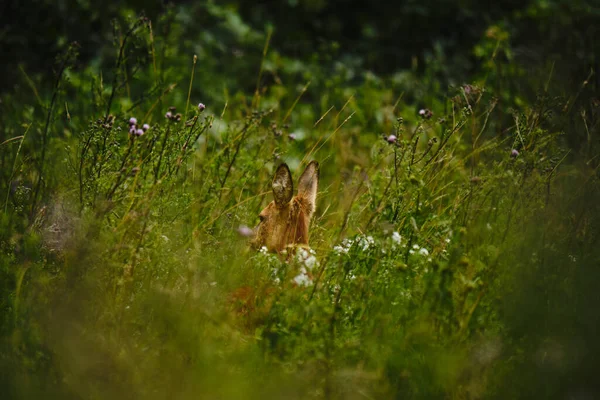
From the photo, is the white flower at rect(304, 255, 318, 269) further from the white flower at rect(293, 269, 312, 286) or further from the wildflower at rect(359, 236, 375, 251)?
the wildflower at rect(359, 236, 375, 251)

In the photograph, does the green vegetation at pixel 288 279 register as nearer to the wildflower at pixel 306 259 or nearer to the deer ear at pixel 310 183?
the wildflower at pixel 306 259

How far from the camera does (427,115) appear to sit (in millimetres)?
2904

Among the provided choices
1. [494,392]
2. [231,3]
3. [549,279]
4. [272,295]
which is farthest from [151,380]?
[231,3]

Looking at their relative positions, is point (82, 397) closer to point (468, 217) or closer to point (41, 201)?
point (41, 201)

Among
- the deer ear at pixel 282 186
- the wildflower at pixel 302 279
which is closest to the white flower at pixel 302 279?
the wildflower at pixel 302 279

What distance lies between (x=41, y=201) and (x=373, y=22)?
172 inches

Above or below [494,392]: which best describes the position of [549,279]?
above

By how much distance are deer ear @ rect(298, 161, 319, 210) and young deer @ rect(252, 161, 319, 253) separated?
0.01 m

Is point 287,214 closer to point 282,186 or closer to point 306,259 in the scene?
point 282,186

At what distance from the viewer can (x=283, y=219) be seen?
→ 2871 mm

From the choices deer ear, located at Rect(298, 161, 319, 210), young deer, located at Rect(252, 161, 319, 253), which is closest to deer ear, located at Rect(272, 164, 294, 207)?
young deer, located at Rect(252, 161, 319, 253)

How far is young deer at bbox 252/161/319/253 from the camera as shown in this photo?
2.81m

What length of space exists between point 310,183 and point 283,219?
0.19 m

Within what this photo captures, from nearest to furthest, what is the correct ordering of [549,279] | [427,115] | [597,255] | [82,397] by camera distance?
[82,397] → [549,279] → [597,255] → [427,115]
